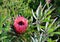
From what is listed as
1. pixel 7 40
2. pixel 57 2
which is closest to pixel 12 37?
pixel 7 40

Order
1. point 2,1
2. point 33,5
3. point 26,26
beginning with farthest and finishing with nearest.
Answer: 1. point 33,5
2. point 2,1
3. point 26,26

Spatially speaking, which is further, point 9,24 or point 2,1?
point 2,1

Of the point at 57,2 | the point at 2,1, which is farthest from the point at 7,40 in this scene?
the point at 57,2

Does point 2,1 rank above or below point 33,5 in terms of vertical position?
above

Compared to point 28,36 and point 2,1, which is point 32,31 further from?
point 2,1

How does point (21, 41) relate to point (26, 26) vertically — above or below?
below

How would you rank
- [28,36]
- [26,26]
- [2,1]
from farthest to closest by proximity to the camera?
[2,1] → [28,36] → [26,26]

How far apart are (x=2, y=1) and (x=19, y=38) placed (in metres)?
0.27

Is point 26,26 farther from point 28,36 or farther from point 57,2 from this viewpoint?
point 57,2

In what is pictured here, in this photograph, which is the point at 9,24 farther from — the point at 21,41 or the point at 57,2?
the point at 57,2

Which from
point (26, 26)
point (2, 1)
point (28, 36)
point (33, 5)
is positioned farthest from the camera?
point (33, 5)

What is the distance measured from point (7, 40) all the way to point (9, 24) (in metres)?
0.10

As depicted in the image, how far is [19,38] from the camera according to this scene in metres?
1.30

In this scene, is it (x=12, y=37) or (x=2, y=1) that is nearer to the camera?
(x=12, y=37)
